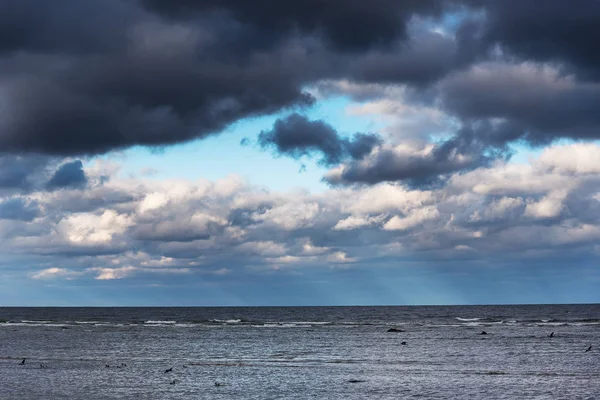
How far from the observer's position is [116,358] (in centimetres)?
7012

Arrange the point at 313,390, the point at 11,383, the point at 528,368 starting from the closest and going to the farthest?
the point at 313,390, the point at 11,383, the point at 528,368

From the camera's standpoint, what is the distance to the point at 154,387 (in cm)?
4812

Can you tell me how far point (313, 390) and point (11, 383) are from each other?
2177 cm

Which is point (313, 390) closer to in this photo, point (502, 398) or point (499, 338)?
point (502, 398)

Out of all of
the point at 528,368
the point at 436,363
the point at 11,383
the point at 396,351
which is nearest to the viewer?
the point at 11,383

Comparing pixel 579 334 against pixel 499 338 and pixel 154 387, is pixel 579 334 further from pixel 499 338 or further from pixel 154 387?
pixel 154 387

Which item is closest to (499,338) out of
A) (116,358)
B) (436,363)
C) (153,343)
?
(436,363)

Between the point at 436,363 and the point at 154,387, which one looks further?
the point at 436,363

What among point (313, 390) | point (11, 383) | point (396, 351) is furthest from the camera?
point (396, 351)

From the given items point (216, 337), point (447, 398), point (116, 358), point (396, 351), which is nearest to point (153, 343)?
point (216, 337)

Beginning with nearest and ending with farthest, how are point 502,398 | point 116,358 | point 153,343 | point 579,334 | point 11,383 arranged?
point 502,398
point 11,383
point 116,358
point 153,343
point 579,334

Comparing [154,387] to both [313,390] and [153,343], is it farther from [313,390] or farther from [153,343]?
[153,343]

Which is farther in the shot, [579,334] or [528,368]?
[579,334]

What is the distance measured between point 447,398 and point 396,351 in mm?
33351
